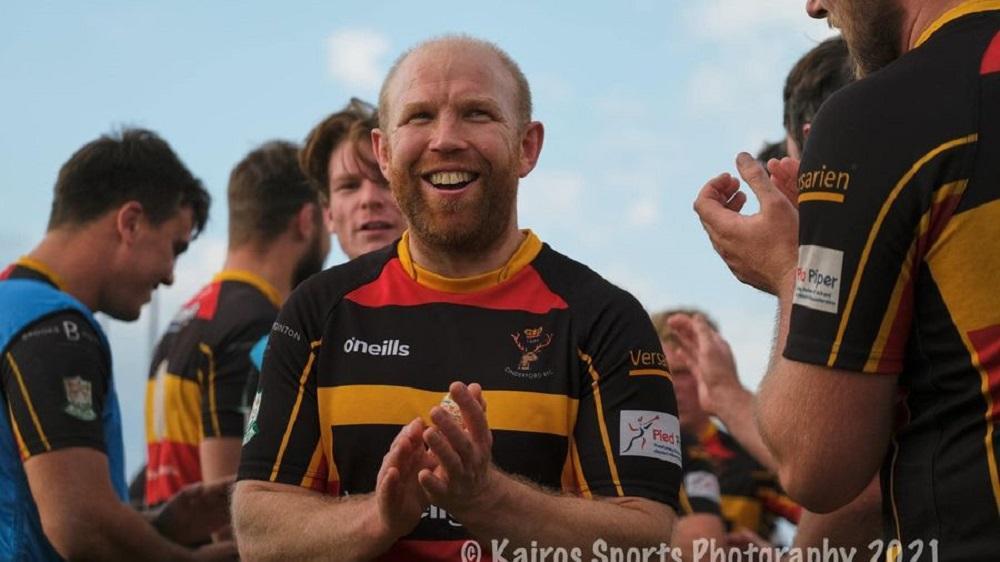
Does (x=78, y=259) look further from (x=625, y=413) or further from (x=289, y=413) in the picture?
(x=625, y=413)

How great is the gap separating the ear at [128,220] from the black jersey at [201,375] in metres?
0.78

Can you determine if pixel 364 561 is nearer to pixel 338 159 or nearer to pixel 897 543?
pixel 897 543

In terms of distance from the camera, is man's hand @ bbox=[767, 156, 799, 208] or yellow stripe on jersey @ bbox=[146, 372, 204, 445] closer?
man's hand @ bbox=[767, 156, 799, 208]

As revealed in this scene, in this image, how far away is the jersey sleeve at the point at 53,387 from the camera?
5160mm

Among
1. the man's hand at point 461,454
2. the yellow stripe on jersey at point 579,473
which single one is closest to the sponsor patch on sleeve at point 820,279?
the man's hand at point 461,454

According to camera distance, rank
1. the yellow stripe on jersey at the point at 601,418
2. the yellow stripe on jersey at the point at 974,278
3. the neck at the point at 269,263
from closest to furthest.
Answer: the yellow stripe on jersey at the point at 974,278 < the yellow stripe on jersey at the point at 601,418 < the neck at the point at 269,263

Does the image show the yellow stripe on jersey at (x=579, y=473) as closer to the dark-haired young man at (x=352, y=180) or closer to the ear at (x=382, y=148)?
the ear at (x=382, y=148)

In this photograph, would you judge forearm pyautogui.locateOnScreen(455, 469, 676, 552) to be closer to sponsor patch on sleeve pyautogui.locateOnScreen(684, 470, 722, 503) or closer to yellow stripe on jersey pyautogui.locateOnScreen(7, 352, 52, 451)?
yellow stripe on jersey pyautogui.locateOnScreen(7, 352, 52, 451)

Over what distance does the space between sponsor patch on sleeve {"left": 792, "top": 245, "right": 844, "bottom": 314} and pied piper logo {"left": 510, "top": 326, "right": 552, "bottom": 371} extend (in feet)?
3.53

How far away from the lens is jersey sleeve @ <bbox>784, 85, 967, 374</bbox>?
252 centimetres

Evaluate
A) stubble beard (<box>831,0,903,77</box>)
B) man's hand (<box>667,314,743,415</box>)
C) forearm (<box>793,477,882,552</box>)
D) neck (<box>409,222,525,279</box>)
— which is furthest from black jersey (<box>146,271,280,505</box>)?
stubble beard (<box>831,0,903,77</box>)

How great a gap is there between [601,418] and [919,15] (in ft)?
4.34

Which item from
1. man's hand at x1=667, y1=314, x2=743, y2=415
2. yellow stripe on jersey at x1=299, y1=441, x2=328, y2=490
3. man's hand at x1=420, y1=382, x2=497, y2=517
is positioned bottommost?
yellow stripe on jersey at x1=299, y1=441, x2=328, y2=490

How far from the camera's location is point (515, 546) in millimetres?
3273
